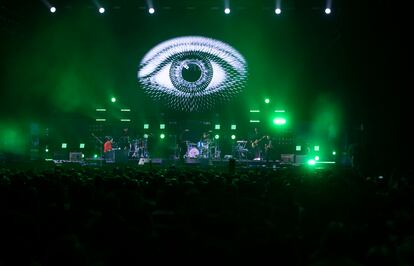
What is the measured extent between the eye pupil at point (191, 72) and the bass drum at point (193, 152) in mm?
3766

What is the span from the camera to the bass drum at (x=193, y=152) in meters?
26.3

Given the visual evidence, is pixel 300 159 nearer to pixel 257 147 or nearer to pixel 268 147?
pixel 268 147

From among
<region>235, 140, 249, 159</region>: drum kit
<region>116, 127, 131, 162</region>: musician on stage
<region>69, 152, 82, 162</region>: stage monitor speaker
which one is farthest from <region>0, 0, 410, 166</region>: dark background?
<region>69, 152, 82, 162</region>: stage monitor speaker

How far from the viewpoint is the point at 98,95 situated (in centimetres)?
2636

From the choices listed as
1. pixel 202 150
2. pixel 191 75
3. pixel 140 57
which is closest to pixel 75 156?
pixel 140 57

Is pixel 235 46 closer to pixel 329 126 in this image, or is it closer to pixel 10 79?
pixel 329 126

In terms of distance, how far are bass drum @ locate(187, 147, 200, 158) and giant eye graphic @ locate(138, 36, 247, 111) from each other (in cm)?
220

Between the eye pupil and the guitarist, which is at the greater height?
the eye pupil

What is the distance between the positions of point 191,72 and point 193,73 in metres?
0.12

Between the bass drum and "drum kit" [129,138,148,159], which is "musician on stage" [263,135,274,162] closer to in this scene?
the bass drum

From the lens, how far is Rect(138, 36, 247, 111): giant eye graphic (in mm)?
25516

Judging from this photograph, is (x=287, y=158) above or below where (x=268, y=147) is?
below

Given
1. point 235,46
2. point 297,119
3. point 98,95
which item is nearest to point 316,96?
point 297,119

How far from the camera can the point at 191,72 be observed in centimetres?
2616
